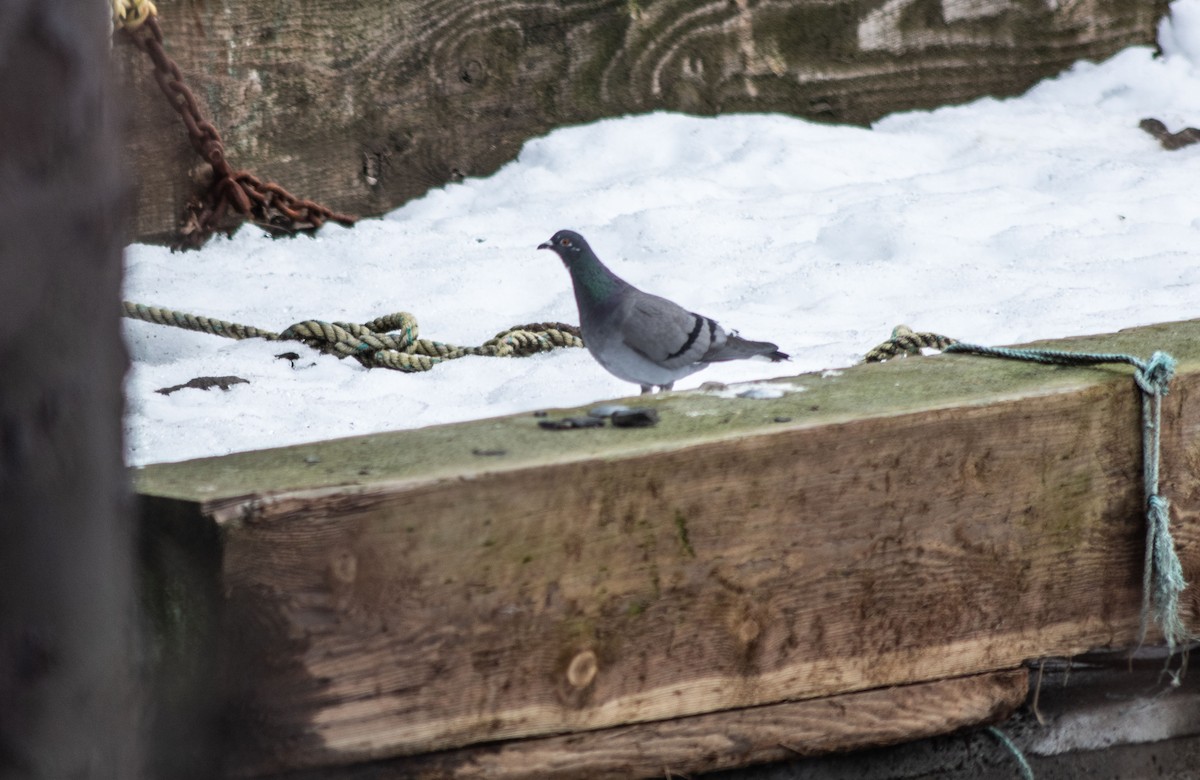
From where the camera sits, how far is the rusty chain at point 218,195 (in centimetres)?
384

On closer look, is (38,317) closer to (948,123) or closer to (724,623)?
(724,623)

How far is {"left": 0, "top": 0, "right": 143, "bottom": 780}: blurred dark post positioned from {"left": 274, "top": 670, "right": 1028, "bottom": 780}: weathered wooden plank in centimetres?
97

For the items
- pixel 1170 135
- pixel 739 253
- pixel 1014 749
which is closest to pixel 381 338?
pixel 739 253

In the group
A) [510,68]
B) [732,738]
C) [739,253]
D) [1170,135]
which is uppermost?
[510,68]

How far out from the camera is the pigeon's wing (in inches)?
113

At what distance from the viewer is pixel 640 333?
2854 millimetres

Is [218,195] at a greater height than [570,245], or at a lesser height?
greater

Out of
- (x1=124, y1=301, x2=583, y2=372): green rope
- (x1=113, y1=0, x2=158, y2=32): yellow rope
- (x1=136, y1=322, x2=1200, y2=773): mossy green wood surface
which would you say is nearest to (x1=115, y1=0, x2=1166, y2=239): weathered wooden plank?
(x1=113, y1=0, x2=158, y2=32): yellow rope

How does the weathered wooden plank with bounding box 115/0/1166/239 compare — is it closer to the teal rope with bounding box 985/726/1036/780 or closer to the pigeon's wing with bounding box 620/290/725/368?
the pigeon's wing with bounding box 620/290/725/368

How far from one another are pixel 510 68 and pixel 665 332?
6.19 feet

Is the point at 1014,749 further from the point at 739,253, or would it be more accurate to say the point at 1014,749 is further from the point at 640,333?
the point at 739,253

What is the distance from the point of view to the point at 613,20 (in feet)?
14.9

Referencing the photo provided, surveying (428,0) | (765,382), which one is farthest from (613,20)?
(765,382)

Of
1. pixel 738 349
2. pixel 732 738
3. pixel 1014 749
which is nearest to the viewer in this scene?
pixel 732 738
